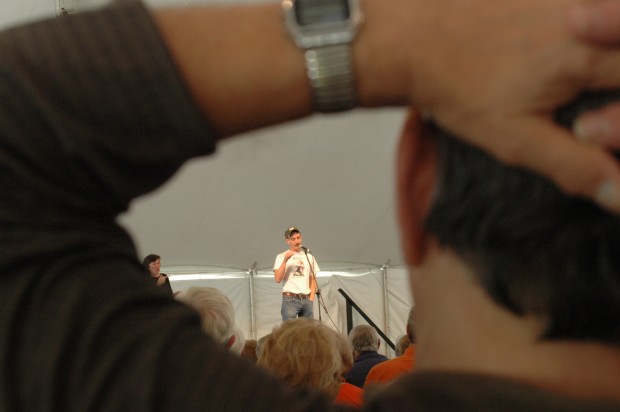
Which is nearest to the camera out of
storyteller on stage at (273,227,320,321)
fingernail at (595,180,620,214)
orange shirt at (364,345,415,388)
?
fingernail at (595,180,620,214)

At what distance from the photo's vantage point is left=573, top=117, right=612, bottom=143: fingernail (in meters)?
0.37

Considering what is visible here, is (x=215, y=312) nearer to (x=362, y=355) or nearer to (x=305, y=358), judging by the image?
(x=305, y=358)

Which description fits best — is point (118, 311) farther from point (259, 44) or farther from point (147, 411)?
point (259, 44)

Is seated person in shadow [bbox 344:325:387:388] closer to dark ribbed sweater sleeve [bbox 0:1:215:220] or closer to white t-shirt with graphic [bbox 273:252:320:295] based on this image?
white t-shirt with graphic [bbox 273:252:320:295]

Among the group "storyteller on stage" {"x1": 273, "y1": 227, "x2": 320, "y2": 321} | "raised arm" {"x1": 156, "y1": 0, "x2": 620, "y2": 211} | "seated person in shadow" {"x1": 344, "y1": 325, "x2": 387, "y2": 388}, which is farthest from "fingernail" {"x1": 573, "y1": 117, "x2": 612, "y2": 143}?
"storyteller on stage" {"x1": 273, "y1": 227, "x2": 320, "y2": 321}

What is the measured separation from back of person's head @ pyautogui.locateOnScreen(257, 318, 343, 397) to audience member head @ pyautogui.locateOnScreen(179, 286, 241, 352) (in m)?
0.33

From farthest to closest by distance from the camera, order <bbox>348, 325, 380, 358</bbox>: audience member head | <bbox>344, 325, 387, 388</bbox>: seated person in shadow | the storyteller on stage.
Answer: the storyteller on stage, <bbox>348, 325, 380, 358</bbox>: audience member head, <bbox>344, 325, 387, 388</bbox>: seated person in shadow

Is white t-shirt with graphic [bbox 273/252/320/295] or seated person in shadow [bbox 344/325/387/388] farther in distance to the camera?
white t-shirt with graphic [bbox 273/252/320/295]

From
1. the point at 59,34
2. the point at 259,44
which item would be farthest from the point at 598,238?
the point at 59,34

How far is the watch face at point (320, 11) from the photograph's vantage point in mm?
429

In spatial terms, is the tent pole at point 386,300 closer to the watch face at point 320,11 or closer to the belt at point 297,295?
the belt at point 297,295

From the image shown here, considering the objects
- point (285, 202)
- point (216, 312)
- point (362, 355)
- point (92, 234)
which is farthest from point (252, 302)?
point (92, 234)

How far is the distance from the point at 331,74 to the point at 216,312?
2.08 meters

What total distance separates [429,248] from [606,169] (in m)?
0.12
